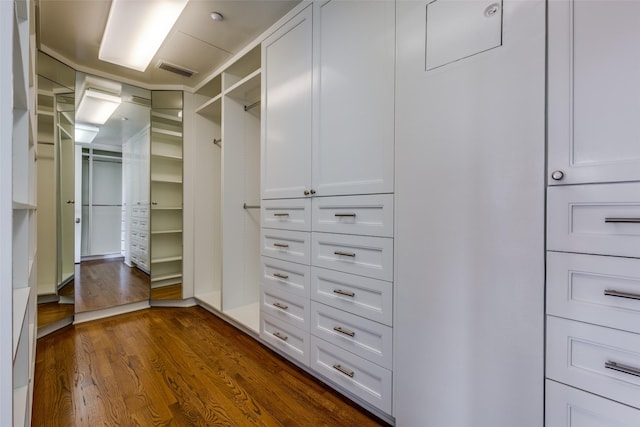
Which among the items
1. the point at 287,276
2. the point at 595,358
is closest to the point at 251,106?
the point at 287,276

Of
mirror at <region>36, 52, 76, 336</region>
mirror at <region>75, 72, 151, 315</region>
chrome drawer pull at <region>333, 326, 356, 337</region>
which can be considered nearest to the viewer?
chrome drawer pull at <region>333, 326, 356, 337</region>

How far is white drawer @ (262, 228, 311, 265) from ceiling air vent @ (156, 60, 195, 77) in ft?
6.06

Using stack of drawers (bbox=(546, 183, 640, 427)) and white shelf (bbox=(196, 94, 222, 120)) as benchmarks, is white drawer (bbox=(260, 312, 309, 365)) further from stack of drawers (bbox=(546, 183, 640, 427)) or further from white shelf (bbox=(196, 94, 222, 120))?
white shelf (bbox=(196, 94, 222, 120))

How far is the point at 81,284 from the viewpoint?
2939mm

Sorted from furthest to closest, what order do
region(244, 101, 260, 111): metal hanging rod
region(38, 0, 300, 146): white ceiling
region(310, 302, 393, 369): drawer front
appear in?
1. region(244, 101, 260, 111): metal hanging rod
2. region(38, 0, 300, 146): white ceiling
3. region(310, 302, 393, 369): drawer front

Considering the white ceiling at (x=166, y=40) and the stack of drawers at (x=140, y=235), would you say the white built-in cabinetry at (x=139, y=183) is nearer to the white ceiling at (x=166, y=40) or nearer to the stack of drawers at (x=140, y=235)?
the stack of drawers at (x=140, y=235)

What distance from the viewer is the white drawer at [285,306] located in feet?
5.81

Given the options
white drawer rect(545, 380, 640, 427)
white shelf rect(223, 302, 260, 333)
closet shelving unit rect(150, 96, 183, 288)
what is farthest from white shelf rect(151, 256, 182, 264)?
white drawer rect(545, 380, 640, 427)

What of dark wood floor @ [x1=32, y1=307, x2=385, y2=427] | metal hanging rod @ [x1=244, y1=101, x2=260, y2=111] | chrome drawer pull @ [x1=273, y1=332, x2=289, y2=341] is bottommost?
dark wood floor @ [x1=32, y1=307, x2=385, y2=427]

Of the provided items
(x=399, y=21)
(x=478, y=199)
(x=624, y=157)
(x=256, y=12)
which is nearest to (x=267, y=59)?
(x=256, y=12)

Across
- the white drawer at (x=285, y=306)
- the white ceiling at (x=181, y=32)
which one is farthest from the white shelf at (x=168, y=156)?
the white drawer at (x=285, y=306)

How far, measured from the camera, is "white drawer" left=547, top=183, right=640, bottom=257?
79 centimetres

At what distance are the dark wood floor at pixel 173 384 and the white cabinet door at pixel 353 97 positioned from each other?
1182 mm

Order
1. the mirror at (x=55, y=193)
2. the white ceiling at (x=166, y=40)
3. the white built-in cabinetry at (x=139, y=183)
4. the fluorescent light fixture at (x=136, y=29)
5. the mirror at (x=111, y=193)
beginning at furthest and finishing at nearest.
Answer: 1. the white built-in cabinetry at (x=139, y=183)
2. the mirror at (x=111, y=193)
3. the mirror at (x=55, y=193)
4. the white ceiling at (x=166, y=40)
5. the fluorescent light fixture at (x=136, y=29)
